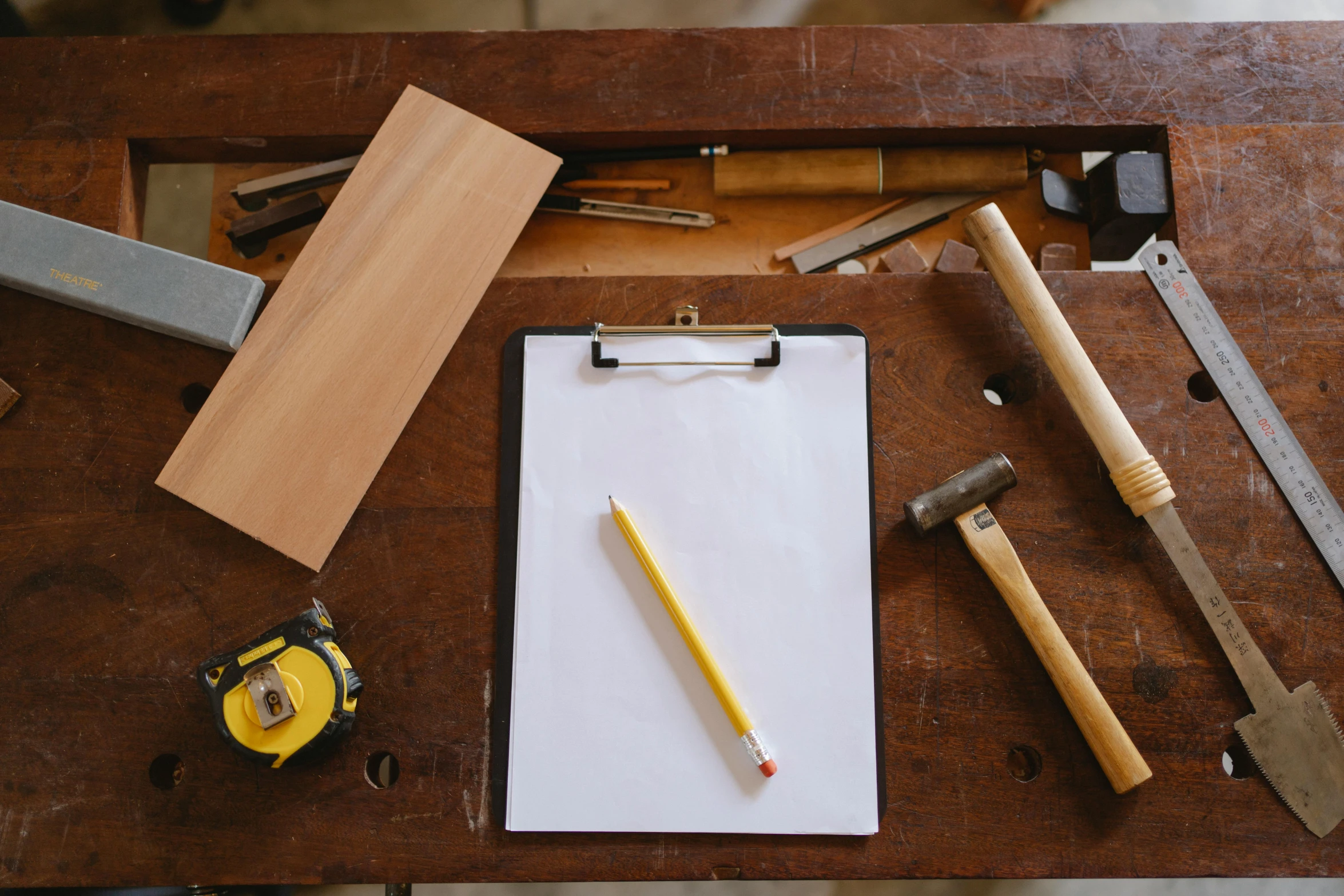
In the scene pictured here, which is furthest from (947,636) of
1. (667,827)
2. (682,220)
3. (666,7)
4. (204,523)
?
(666,7)

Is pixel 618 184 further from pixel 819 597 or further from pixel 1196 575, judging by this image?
pixel 1196 575

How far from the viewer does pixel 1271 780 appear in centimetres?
90

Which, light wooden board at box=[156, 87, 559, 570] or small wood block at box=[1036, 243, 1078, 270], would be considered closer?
light wooden board at box=[156, 87, 559, 570]

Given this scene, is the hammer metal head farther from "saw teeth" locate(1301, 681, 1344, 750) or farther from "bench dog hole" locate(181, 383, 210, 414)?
"bench dog hole" locate(181, 383, 210, 414)

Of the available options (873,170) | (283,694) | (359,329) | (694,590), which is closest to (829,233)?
(873,170)

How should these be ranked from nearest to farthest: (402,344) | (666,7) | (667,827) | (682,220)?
(667,827) → (402,344) → (682,220) → (666,7)

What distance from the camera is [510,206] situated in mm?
1037

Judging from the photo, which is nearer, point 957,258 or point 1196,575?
point 1196,575

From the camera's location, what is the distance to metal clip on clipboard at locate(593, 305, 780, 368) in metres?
0.98

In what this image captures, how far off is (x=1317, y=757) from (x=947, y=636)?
445 mm

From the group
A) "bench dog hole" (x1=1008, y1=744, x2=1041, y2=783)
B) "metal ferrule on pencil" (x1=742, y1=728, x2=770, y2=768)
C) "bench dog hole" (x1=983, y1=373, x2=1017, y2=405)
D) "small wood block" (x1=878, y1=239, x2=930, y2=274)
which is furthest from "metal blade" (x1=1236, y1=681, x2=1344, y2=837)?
"small wood block" (x1=878, y1=239, x2=930, y2=274)

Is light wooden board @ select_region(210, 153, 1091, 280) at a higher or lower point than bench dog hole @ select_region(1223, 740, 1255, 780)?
higher

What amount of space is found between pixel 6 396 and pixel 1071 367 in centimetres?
134

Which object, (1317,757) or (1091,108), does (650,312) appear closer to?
(1091,108)
